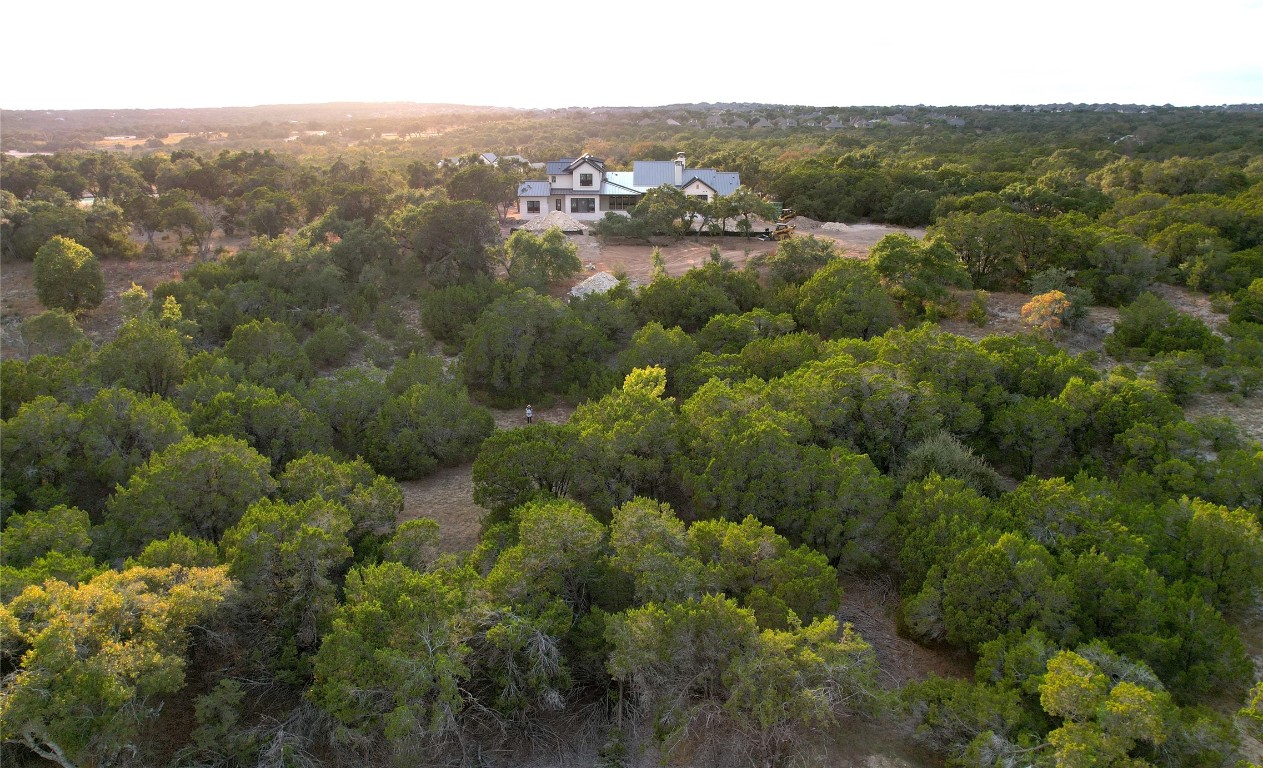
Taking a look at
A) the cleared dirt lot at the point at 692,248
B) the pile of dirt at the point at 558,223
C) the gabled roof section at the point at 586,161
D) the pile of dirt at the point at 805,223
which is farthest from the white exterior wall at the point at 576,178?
the pile of dirt at the point at 805,223

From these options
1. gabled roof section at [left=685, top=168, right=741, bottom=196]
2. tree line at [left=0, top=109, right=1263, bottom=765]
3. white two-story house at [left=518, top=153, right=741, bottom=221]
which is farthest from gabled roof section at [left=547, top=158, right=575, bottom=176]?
tree line at [left=0, top=109, right=1263, bottom=765]

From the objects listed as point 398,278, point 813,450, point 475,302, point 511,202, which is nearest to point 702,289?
point 475,302

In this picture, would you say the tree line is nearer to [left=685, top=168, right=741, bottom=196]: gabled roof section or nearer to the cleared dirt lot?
the cleared dirt lot

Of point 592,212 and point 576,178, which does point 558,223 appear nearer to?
point 592,212

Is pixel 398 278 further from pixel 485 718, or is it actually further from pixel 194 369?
pixel 485 718

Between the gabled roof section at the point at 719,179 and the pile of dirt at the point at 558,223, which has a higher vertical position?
the gabled roof section at the point at 719,179

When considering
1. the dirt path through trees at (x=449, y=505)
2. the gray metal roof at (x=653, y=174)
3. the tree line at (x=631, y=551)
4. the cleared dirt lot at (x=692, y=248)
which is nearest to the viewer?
the tree line at (x=631, y=551)

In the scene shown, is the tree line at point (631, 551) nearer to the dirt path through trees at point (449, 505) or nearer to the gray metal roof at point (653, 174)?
the dirt path through trees at point (449, 505)

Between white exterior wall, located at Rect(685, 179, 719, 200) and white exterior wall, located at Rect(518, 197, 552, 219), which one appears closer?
white exterior wall, located at Rect(518, 197, 552, 219)
